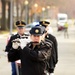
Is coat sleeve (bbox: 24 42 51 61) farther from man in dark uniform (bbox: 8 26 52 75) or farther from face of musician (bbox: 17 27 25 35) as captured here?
face of musician (bbox: 17 27 25 35)

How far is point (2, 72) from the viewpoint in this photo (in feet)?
48.5

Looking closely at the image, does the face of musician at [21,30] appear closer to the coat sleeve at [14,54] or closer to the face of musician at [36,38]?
the coat sleeve at [14,54]

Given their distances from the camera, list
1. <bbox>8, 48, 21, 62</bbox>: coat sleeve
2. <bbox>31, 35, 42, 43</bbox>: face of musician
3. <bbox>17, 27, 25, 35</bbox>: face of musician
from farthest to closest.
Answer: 1. <bbox>17, 27, 25, 35</bbox>: face of musician
2. <bbox>8, 48, 21, 62</bbox>: coat sleeve
3. <bbox>31, 35, 42, 43</bbox>: face of musician

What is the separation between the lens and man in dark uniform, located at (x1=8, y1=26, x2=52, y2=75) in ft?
20.2

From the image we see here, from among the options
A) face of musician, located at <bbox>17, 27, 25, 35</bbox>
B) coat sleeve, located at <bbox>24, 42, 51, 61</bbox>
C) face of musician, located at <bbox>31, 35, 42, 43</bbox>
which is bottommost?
face of musician, located at <bbox>17, 27, 25, 35</bbox>

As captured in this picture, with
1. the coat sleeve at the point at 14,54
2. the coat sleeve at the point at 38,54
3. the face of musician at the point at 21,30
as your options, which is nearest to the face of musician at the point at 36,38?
the coat sleeve at the point at 38,54

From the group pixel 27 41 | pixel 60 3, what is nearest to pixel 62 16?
pixel 60 3

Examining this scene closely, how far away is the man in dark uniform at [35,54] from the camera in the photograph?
6.17m

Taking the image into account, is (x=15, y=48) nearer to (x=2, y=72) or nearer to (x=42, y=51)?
(x=42, y=51)

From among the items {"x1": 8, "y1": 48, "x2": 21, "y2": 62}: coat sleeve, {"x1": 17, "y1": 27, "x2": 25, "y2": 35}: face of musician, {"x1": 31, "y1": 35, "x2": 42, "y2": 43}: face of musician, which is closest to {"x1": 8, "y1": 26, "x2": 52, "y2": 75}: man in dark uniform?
{"x1": 31, "y1": 35, "x2": 42, "y2": 43}: face of musician

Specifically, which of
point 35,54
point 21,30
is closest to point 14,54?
point 35,54

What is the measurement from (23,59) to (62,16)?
74984 mm

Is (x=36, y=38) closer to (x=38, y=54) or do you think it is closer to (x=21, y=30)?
(x=38, y=54)

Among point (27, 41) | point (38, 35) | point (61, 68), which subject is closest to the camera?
point (38, 35)
